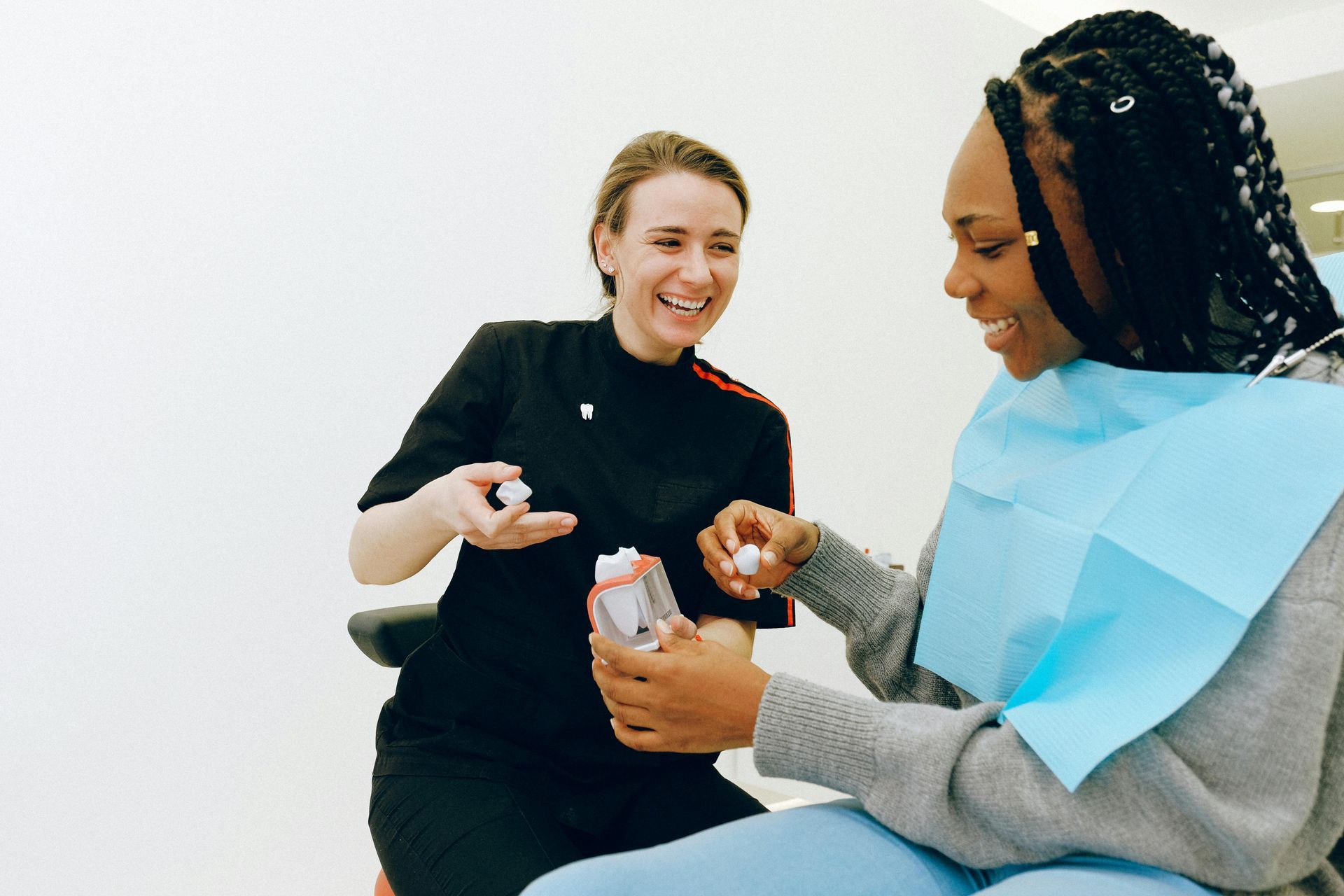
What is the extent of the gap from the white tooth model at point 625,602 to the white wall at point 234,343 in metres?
1.13

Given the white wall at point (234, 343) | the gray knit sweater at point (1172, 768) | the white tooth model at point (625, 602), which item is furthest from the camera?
the white wall at point (234, 343)

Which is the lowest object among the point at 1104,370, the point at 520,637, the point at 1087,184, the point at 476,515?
the point at 520,637

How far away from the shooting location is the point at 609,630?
3.27 feet

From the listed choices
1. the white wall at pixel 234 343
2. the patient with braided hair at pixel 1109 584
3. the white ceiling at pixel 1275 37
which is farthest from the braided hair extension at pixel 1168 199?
the white ceiling at pixel 1275 37

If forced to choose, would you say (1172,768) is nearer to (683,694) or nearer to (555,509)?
(683,694)

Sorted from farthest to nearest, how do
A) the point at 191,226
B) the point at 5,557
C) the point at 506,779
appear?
the point at 191,226 → the point at 5,557 → the point at 506,779

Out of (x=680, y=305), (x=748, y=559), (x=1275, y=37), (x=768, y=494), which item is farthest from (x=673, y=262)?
(x=1275, y=37)

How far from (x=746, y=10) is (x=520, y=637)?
219 cm

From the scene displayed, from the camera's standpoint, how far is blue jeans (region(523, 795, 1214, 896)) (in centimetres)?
75

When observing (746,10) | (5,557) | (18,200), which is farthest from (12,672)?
(746,10)

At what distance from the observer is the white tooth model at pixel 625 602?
3.23ft

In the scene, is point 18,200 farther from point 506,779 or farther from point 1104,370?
point 1104,370

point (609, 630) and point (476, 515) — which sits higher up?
point (476, 515)

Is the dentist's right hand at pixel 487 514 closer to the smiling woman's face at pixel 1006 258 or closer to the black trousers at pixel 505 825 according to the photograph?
the black trousers at pixel 505 825
